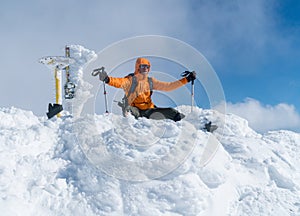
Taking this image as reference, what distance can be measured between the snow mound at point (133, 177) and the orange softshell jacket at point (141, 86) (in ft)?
5.75

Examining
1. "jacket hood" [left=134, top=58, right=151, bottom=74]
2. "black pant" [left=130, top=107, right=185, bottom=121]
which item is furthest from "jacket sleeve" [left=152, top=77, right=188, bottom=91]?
"black pant" [left=130, top=107, right=185, bottom=121]

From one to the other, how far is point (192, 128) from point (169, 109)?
1914 mm

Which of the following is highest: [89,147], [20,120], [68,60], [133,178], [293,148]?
[68,60]

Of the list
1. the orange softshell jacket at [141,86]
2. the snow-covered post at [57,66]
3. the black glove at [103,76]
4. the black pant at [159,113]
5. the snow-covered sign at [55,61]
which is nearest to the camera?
the black glove at [103,76]

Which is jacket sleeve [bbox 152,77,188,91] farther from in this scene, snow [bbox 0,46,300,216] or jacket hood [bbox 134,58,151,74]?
snow [bbox 0,46,300,216]

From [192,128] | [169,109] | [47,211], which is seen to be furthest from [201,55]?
[47,211]

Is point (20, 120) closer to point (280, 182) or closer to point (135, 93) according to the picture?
point (135, 93)

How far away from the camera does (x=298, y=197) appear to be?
16.3 ft

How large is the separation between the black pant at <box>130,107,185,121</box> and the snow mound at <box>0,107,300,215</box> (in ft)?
4.35

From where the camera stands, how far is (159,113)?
24.7ft

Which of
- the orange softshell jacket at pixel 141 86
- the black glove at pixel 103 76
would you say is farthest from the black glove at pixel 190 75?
the black glove at pixel 103 76

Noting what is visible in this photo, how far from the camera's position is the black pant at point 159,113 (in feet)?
24.1

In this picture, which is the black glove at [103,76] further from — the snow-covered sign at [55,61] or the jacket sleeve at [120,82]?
the snow-covered sign at [55,61]

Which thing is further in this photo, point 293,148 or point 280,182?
point 293,148
